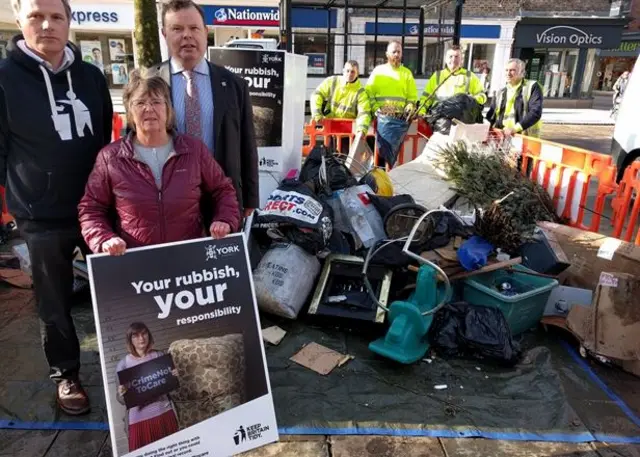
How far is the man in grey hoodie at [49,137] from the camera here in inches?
86.7

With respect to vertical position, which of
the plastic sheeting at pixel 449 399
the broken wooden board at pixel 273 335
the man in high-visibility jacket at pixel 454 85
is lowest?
the plastic sheeting at pixel 449 399

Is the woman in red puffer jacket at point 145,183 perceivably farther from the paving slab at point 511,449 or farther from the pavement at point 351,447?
the paving slab at point 511,449

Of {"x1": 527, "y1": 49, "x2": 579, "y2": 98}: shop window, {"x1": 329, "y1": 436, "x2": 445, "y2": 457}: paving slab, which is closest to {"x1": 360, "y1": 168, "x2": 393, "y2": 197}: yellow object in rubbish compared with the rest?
{"x1": 329, "y1": 436, "x2": 445, "y2": 457}: paving slab

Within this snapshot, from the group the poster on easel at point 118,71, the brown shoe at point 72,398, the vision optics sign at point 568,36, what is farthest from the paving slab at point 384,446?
the vision optics sign at point 568,36

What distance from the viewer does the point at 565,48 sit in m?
20.7

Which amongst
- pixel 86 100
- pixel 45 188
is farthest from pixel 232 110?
pixel 45 188

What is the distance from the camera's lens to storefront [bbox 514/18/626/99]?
19797 mm

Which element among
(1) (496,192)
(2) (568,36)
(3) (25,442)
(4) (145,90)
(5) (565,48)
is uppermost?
(2) (568,36)

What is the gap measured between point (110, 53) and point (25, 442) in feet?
62.2

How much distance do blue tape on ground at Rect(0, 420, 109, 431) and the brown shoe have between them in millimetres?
70

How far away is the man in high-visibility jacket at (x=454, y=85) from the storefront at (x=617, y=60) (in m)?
22.8

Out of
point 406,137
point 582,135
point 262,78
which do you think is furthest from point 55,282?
point 582,135

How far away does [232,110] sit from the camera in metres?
2.62

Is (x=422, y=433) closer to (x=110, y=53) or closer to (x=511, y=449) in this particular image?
(x=511, y=449)
